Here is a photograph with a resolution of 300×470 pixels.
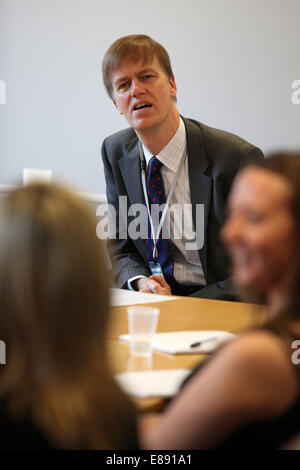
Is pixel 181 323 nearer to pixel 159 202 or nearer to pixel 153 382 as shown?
pixel 153 382

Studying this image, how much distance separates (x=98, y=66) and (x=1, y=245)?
3.51m

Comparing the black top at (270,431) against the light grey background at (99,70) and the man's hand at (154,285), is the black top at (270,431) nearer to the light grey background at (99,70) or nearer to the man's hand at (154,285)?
the man's hand at (154,285)

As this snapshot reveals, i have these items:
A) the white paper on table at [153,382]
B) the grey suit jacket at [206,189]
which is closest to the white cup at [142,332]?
the white paper on table at [153,382]

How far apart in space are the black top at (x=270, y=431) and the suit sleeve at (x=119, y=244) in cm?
183

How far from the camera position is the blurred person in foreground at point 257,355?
0.85m

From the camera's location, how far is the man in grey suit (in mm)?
2715

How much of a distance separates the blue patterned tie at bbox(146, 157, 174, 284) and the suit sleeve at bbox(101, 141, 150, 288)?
0.09 m

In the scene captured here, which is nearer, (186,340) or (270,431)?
(270,431)

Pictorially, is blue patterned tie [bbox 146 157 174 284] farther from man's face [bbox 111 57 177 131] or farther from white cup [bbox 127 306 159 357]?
white cup [bbox 127 306 159 357]

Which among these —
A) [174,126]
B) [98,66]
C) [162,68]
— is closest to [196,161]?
[174,126]

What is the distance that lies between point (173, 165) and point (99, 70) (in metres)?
1.55

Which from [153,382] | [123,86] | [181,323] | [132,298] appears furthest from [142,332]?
[123,86]

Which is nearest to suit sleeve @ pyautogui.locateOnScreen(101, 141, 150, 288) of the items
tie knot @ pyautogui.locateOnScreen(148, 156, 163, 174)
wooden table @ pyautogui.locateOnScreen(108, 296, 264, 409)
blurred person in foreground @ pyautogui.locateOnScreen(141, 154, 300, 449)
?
tie knot @ pyautogui.locateOnScreen(148, 156, 163, 174)

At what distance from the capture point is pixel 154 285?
8.31 feet
